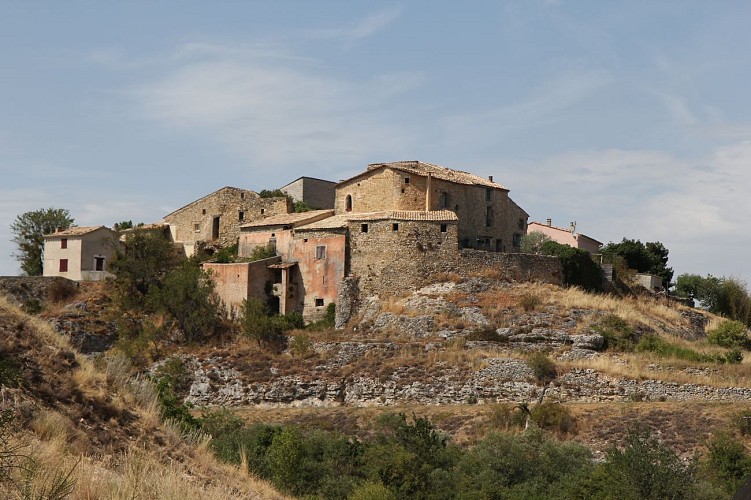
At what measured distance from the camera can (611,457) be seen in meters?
31.4

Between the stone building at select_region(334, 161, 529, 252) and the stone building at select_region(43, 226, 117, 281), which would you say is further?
the stone building at select_region(43, 226, 117, 281)

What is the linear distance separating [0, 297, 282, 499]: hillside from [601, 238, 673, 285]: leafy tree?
56969 mm

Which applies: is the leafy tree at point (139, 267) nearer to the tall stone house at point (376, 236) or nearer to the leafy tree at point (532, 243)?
the tall stone house at point (376, 236)

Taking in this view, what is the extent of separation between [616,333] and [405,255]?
11.1m

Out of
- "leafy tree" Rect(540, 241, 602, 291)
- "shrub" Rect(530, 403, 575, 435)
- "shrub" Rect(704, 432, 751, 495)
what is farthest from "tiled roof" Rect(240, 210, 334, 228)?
"shrub" Rect(704, 432, 751, 495)

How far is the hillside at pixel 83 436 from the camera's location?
11.7 metres

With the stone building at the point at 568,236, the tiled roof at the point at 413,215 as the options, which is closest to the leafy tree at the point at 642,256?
the stone building at the point at 568,236

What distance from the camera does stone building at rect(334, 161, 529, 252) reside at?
55281mm

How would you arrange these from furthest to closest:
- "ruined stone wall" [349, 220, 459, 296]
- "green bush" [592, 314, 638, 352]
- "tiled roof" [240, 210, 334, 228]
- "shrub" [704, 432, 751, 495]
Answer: "tiled roof" [240, 210, 334, 228] < "ruined stone wall" [349, 220, 459, 296] < "green bush" [592, 314, 638, 352] < "shrub" [704, 432, 751, 495]

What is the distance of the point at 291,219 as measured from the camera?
57031 mm

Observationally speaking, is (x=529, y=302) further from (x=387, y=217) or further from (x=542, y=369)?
(x=387, y=217)

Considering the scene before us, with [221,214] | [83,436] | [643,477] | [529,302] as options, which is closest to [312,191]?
[221,214]

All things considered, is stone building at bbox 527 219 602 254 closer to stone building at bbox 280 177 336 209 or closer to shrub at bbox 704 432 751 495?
stone building at bbox 280 177 336 209

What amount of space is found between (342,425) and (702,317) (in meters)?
22.9
